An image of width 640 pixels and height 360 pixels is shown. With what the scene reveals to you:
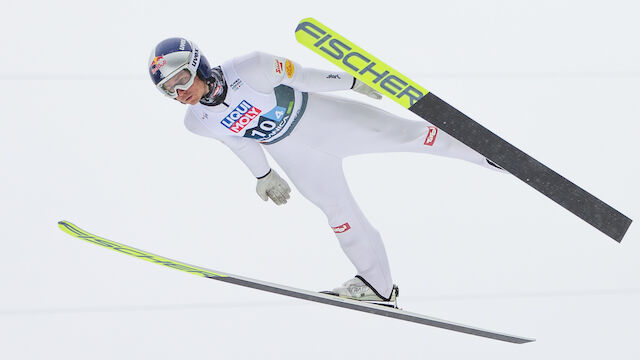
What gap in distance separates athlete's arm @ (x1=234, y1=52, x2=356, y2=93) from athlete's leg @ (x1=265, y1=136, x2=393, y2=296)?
0.27 meters

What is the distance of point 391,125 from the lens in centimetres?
312

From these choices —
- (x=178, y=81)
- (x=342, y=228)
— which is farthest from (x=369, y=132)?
(x=178, y=81)

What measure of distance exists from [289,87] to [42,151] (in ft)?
6.41

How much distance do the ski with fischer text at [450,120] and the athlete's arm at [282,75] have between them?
45 centimetres

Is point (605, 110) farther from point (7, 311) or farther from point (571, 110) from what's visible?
point (7, 311)

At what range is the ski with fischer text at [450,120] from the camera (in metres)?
2.43

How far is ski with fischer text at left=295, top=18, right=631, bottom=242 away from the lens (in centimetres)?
243

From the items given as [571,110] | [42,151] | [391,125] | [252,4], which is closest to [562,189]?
[391,125]

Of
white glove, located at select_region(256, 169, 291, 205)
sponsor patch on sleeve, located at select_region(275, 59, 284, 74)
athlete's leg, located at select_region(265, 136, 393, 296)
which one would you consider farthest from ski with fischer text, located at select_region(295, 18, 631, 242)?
white glove, located at select_region(256, 169, 291, 205)

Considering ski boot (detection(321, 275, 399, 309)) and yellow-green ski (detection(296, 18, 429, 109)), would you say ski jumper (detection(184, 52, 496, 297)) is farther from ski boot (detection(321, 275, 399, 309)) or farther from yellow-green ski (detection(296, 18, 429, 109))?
yellow-green ski (detection(296, 18, 429, 109))

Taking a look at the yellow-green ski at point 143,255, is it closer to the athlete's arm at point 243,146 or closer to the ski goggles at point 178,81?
the athlete's arm at point 243,146

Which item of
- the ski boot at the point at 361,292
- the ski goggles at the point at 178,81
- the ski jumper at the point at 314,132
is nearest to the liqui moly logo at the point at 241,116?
the ski jumper at the point at 314,132

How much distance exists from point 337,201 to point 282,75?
0.61 m

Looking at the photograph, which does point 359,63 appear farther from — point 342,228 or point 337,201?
point 342,228
